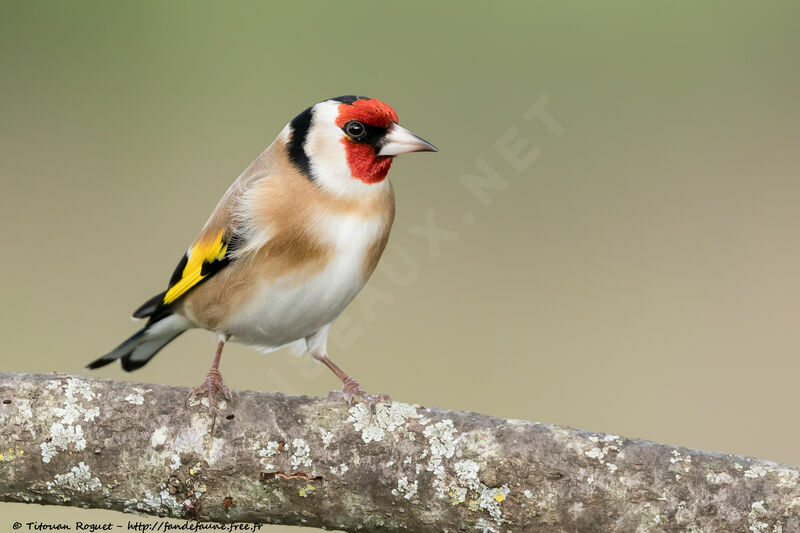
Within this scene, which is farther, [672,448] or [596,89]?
[596,89]

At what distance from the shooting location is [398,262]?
4992 mm

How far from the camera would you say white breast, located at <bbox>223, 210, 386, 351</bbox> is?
312 cm

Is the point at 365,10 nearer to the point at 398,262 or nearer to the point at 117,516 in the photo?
the point at 398,262

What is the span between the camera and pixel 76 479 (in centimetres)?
248

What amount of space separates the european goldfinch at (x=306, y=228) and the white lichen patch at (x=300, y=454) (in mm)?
452

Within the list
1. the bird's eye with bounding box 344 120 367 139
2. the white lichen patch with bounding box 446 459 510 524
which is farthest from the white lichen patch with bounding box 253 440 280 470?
the bird's eye with bounding box 344 120 367 139

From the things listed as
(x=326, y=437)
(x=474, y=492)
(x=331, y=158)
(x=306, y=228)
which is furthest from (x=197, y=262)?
(x=474, y=492)

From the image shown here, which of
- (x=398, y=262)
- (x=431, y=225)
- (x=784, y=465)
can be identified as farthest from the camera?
(x=431, y=225)

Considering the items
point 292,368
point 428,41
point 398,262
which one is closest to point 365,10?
point 428,41

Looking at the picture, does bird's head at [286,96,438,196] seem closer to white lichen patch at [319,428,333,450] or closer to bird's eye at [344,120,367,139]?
bird's eye at [344,120,367,139]

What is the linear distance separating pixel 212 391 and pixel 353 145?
998 mm

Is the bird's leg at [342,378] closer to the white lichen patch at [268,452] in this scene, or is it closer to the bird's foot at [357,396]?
the bird's foot at [357,396]

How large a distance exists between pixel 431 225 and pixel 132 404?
10.6ft

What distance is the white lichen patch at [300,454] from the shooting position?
2521mm
